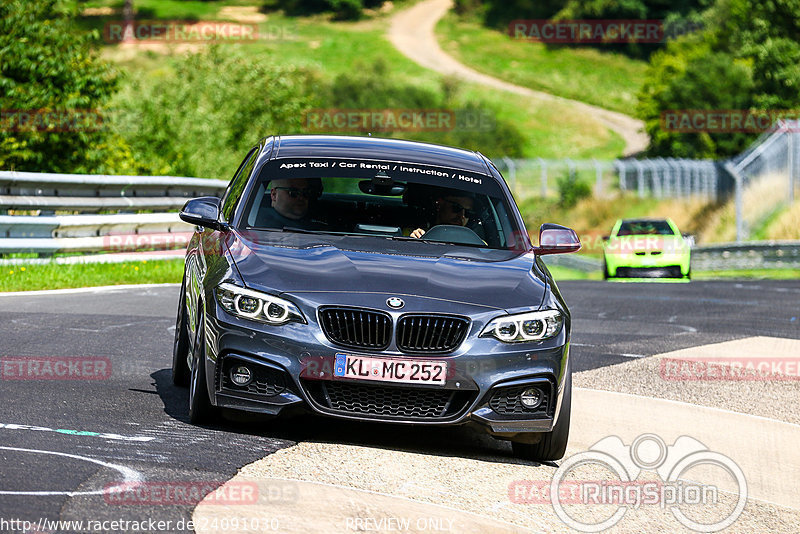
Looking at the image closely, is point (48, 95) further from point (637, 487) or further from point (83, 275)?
point (637, 487)

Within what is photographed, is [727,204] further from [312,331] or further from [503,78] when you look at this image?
[503,78]

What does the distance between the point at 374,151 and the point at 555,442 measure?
7.86ft

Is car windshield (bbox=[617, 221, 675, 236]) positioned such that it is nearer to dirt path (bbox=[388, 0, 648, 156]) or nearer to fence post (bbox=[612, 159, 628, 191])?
fence post (bbox=[612, 159, 628, 191])

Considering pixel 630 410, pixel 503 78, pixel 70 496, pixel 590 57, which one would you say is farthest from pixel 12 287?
pixel 590 57

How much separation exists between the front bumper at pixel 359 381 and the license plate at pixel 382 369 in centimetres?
3

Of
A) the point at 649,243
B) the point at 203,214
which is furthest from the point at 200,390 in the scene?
the point at 649,243

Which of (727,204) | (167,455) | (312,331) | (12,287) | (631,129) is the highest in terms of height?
(312,331)

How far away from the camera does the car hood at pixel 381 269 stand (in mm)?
6867

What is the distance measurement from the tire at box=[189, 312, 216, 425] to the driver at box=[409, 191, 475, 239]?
1.61 meters

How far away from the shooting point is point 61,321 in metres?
11.8

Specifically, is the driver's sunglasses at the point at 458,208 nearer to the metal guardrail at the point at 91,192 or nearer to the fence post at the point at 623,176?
the metal guardrail at the point at 91,192

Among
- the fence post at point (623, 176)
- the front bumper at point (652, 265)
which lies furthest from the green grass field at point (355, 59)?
the front bumper at point (652, 265)

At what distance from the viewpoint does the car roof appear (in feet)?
27.8

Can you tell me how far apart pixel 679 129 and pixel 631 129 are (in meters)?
23.0
